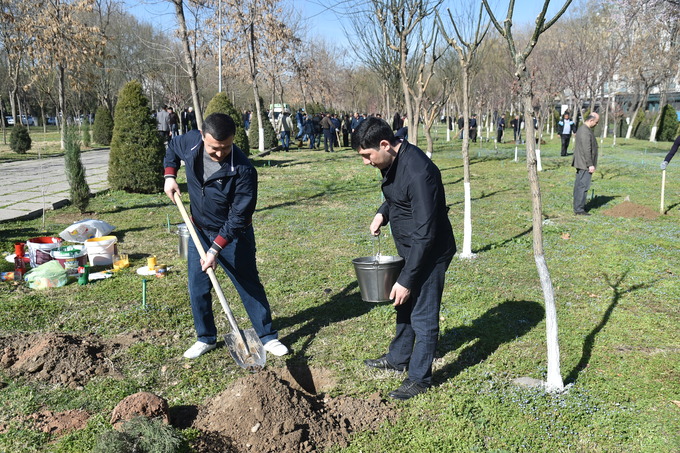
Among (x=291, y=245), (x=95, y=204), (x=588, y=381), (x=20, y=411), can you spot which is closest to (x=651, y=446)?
(x=588, y=381)

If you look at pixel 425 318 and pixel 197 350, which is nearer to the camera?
pixel 425 318

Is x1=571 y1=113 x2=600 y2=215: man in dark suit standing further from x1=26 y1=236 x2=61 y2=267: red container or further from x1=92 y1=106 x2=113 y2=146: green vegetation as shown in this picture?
x1=92 y1=106 x2=113 y2=146: green vegetation

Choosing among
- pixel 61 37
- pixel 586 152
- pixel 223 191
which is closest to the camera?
pixel 223 191

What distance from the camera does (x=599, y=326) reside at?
4.63 m

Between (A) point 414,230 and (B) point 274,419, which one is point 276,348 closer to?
(B) point 274,419

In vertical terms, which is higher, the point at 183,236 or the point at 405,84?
the point at 405,84

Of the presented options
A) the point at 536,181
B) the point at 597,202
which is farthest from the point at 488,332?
the point at 597,202

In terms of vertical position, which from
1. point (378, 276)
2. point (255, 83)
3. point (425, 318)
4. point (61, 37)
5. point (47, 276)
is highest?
point (61, 37)

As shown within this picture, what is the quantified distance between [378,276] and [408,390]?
773mm

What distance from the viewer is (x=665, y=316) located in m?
4.84

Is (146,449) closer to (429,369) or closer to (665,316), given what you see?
(429,369)

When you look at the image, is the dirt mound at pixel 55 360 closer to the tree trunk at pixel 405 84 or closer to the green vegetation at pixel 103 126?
the tree trunk at pixel 405 84

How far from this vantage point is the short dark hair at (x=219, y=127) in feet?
11.6

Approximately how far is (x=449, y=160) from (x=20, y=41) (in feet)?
57.7
